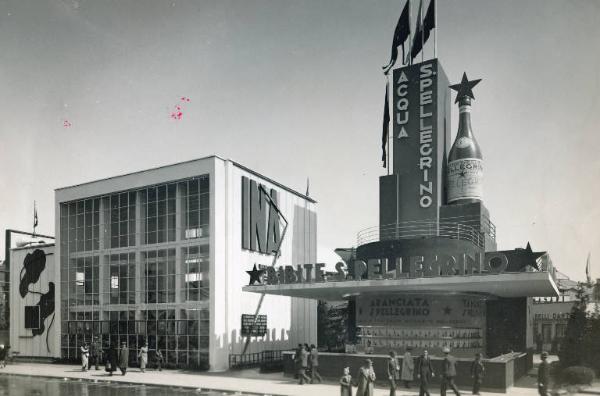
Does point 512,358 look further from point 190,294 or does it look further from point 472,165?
point 190,294

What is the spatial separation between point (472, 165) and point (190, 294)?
63.4 ft

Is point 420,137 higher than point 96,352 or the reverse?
higher

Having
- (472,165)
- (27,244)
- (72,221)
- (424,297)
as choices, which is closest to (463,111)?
(472,165)

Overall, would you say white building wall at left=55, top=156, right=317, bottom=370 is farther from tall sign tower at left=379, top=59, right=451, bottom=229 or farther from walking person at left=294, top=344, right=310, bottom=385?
tall sign tower at left=379, top=59, right=451, bottom=229

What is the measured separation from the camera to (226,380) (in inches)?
1158

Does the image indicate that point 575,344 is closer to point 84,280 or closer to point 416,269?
point 416,269

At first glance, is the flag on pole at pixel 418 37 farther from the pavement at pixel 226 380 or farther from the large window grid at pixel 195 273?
the pavement at pixel 226 380

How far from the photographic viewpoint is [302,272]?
98.0 feet

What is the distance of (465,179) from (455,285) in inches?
410

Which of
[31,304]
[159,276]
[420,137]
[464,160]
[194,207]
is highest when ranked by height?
[420,137]

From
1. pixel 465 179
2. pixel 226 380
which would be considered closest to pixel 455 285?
pixel 465 179

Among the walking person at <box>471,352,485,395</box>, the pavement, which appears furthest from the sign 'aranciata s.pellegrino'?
the pavement

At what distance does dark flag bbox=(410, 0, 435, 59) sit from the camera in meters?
36.9

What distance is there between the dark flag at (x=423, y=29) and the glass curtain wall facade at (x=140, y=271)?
15.9m
